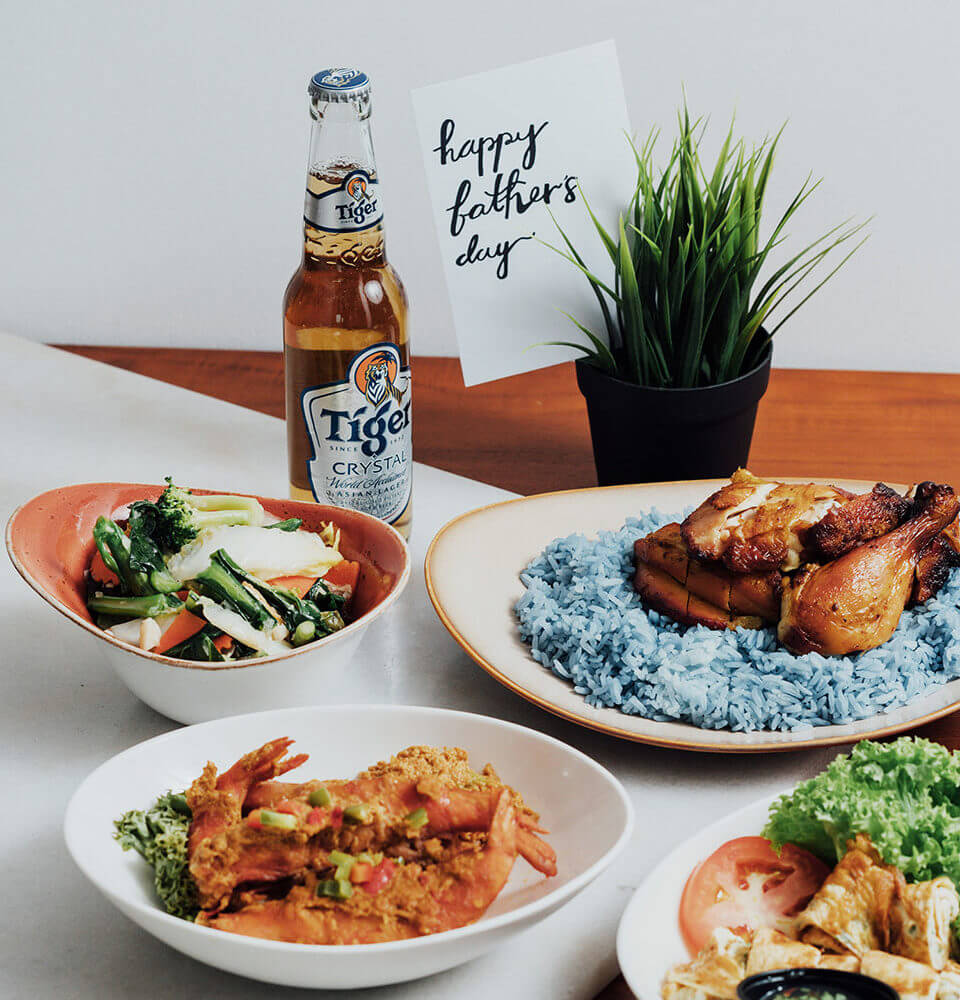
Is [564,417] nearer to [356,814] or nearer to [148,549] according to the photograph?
[148,549]

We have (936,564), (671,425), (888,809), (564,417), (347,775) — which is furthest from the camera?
(564,417)

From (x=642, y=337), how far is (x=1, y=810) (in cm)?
81

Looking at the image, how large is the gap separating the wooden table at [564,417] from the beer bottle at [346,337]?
34cm

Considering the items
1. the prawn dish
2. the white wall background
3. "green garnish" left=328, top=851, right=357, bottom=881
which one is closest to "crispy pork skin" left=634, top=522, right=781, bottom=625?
the prawn dish

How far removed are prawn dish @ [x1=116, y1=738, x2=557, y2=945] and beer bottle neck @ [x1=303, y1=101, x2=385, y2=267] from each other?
577 millimetres

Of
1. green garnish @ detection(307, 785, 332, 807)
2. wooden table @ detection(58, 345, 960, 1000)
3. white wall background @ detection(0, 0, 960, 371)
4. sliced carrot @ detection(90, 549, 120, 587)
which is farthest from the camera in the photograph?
white wall background @ detection(0, 0, 960, 371)

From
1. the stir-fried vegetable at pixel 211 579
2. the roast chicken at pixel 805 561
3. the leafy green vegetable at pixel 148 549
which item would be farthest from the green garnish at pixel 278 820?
the roast chicken at pixel 805 561

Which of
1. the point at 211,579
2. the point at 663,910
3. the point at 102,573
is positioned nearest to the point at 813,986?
the point at 663,910

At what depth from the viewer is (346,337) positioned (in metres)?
1.29

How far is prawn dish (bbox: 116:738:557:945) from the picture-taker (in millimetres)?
790

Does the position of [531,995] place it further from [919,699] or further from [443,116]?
[443,116]

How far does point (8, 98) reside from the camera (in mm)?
2000

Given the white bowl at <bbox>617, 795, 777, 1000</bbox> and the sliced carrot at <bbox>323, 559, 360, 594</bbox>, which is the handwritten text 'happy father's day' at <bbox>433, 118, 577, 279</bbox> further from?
the white bowl at <bbox>617, 795, 777, 1000</bbox>

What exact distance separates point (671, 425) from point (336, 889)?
759mm
